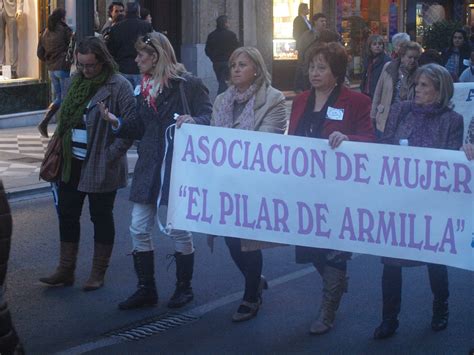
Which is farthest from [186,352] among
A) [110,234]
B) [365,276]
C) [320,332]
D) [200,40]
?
[200,40]

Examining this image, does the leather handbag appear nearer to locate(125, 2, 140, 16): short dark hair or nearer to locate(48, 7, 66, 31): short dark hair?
locate(125, 2, 140, 16): short dark hair

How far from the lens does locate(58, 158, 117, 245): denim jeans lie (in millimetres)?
7059

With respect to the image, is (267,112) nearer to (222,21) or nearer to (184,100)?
(184,100)

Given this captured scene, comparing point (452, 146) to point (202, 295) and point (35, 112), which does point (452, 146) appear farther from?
point (35, 112)

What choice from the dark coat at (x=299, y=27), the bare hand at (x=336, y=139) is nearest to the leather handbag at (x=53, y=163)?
the bare hand at (x=336, y=139)

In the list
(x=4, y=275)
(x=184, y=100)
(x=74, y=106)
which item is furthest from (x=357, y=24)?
(x=4, y=275)

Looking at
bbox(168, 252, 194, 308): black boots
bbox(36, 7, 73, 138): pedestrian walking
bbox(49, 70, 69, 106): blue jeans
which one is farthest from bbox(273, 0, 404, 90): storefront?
bbox(168, 252, 194, 308): black boots

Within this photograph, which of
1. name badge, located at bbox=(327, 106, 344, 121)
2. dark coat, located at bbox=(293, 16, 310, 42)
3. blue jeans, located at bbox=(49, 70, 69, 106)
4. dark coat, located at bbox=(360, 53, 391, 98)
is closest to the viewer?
name badge, located at bbox=(327, 106, 344, 121)

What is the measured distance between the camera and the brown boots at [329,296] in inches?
238

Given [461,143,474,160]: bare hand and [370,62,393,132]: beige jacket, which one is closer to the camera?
[461,143,474,160]: bare hand

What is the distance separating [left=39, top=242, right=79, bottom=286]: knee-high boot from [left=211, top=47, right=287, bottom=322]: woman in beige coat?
1.40m

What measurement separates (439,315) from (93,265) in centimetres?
241

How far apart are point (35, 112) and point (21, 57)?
1.07 m

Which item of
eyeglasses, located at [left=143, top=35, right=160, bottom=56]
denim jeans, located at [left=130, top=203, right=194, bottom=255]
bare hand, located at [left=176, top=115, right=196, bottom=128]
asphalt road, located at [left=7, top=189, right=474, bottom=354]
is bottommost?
asphalt road, located at [left=7, top=189, right=474, bottom=354]
